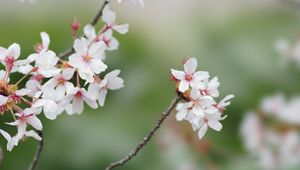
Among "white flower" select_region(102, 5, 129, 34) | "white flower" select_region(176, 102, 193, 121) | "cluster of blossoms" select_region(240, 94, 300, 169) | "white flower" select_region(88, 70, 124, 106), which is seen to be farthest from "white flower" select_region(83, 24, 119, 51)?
"cluster of blossoms" select_region(240, 94, 300, 169)

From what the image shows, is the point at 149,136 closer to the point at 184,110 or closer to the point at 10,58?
the point at 184,110

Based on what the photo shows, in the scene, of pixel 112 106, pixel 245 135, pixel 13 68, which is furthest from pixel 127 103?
pixel 13 68

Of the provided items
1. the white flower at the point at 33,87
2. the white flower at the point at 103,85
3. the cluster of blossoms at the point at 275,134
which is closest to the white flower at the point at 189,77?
the white flower at the point at 103,85

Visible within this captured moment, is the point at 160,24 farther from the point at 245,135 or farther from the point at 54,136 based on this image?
the point at 245,135

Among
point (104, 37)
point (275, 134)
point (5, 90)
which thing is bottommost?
point (5, 90)

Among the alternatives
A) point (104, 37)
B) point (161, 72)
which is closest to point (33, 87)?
point (104, 37)

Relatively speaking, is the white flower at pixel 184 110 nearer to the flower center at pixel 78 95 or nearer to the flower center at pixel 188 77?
the flower center at pixel 188 77
